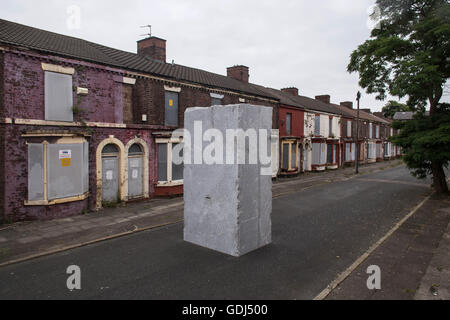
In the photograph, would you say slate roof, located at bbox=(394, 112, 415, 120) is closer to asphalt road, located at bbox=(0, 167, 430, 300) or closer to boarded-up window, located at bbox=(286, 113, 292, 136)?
asphalt road, located at bbox=(0, 167, 430, 300)

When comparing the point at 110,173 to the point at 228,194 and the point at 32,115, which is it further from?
the point at 228,194

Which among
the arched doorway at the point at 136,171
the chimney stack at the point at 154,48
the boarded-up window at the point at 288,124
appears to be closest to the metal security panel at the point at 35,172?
the arched doorway at the point at 136,171

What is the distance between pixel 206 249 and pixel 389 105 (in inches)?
2446

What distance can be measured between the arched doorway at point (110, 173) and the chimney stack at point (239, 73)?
590 inches

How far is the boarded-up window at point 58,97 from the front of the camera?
1152 cm

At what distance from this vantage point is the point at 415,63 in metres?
13.3

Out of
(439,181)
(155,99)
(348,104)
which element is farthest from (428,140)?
(348,104)

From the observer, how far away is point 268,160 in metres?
8.05

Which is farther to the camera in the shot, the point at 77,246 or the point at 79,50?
the point at 79,50

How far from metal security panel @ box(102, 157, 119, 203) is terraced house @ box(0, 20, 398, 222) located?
0.15 ft

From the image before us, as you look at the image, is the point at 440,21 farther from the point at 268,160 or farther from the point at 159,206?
the point at 159,206

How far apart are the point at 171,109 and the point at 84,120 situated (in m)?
4.93

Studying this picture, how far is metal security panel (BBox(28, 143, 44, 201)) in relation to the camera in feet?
36.0

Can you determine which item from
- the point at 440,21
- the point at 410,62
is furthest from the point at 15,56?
the point at 440,21
